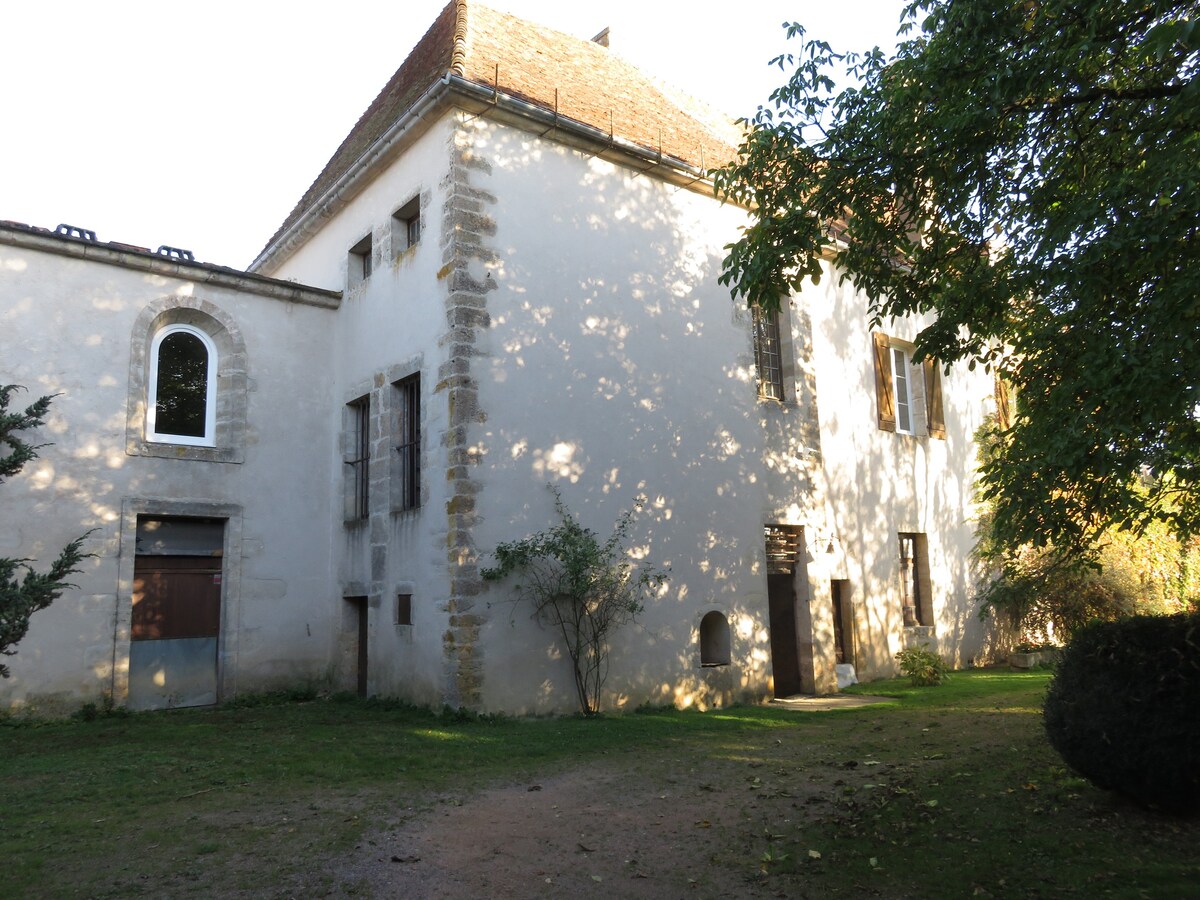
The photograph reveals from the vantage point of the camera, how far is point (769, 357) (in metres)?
13.5

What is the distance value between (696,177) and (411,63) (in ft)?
16.5

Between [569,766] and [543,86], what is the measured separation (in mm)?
8346

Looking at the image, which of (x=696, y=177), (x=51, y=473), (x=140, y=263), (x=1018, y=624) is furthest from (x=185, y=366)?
(x=1018, y=624)

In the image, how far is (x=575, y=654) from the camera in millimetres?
10000

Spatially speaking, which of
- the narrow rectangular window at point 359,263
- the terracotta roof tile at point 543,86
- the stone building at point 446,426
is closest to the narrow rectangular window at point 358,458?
the stone building at point 446,426

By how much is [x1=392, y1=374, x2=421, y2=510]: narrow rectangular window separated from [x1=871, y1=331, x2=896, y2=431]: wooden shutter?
763cm

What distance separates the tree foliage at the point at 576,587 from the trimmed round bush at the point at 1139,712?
5261mm

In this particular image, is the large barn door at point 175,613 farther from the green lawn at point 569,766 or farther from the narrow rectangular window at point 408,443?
the narrow rectangular window at point 408,443

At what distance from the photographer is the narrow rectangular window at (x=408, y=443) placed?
11023 millimetres

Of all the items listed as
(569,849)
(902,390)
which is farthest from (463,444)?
(902,390)

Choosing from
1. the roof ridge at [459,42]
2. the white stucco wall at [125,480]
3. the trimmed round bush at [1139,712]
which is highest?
the roof ridge at [459,42]

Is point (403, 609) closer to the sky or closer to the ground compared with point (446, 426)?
closer to the ground

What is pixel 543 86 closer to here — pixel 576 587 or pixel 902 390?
pixel 576 587

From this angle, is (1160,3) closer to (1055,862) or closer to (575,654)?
(1055,862)
